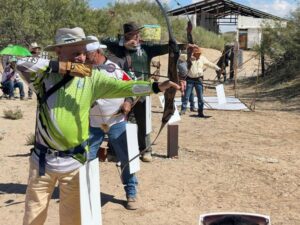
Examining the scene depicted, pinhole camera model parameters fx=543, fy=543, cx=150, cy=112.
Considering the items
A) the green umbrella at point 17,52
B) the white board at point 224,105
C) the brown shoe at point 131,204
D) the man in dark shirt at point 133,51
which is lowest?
the white board at point 224,105

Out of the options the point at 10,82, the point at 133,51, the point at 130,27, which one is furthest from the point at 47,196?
the point at 10,82

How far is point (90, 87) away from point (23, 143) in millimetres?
5877

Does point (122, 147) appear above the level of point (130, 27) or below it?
below

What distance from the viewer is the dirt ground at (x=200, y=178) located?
5.60 metres

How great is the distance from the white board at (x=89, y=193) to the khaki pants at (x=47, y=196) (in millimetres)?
55

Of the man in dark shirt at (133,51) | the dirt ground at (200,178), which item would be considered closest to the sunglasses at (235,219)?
the dirt ground at (200,178)

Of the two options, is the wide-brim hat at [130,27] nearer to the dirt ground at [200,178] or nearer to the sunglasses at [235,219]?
the dirt ground at [200,178]

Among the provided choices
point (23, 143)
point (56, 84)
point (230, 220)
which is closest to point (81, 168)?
point (56, 84)

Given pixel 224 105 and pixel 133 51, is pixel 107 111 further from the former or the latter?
pixel 224 105

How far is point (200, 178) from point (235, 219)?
3.71m

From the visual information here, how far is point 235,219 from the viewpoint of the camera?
10.4 ft

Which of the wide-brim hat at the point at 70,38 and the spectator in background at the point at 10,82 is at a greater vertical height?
the wide-brim hat at the point at 70,38

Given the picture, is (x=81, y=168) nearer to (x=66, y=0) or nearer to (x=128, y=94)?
(x=128, y=94)

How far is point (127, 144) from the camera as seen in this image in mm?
5621
